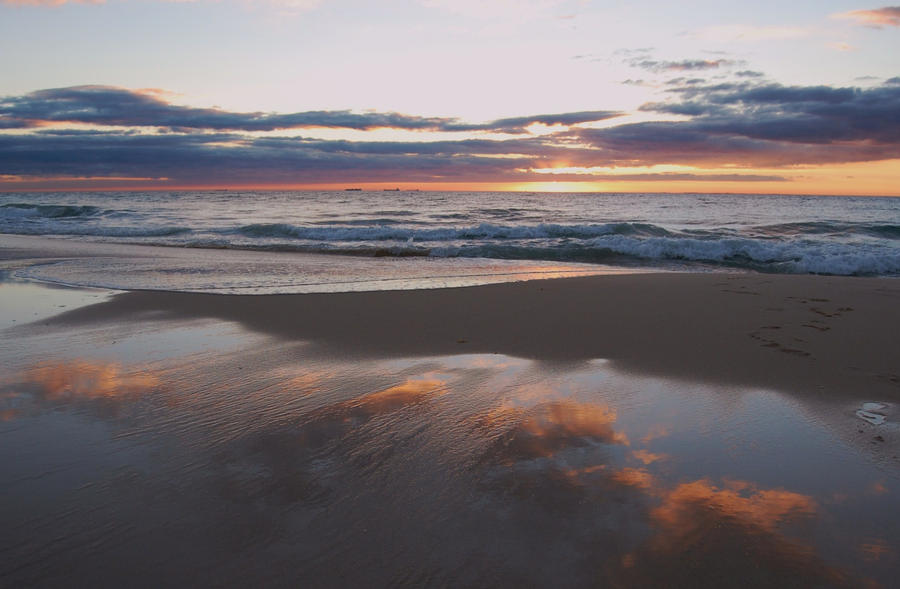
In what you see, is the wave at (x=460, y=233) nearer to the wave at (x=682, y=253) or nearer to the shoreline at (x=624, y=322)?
the wave at (x=682, y=253)

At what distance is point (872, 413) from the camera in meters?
3.98

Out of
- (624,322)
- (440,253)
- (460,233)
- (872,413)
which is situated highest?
(872,413)

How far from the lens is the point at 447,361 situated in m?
5.25

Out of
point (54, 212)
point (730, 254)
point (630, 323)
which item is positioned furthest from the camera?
→ point (54, 212)

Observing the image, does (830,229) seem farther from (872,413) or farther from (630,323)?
(872,413)

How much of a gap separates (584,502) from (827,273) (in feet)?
45.1

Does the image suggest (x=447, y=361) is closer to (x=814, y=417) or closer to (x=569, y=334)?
(x=569, y=334)

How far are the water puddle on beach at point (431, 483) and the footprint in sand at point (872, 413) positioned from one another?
92 mm

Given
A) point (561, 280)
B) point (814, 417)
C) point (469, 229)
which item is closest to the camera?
point (814, 417)

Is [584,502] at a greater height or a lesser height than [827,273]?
greater

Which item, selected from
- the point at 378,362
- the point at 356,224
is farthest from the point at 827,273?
the point at 356,224

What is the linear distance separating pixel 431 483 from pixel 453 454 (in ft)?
1.20

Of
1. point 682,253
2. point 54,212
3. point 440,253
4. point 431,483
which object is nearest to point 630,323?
point 431,483

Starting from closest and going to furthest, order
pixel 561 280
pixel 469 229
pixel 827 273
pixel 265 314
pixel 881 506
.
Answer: pixel 881 506 → pixel 265 314 → pixel 561 280 → pixel 827 273 → pixel 469 229
